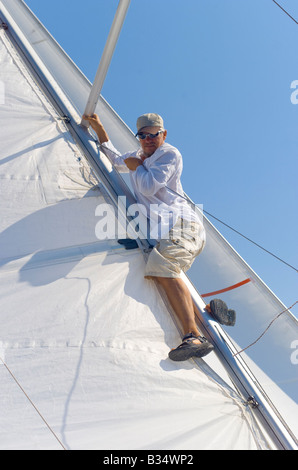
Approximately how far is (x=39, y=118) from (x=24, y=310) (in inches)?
59.4

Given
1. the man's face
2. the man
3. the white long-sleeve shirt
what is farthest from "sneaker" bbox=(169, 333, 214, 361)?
the man's face

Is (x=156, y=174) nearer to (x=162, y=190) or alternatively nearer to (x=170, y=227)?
(x=162, y=190)

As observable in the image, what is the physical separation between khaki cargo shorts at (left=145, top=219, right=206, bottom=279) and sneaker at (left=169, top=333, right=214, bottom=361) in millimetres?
328

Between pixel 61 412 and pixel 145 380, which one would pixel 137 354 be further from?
pixel 61 412

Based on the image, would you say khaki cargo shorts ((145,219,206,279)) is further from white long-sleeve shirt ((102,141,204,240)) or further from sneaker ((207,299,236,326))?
sneaker ((207,299,236,326))

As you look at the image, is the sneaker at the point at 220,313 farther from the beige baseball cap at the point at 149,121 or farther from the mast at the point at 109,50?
the mast at the point at 109,50

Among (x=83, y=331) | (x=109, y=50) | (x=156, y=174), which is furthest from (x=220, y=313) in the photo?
(x=109, y=50)

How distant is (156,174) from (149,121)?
32 centimetres

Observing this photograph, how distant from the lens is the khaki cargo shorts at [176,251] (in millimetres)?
2115

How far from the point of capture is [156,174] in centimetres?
232
